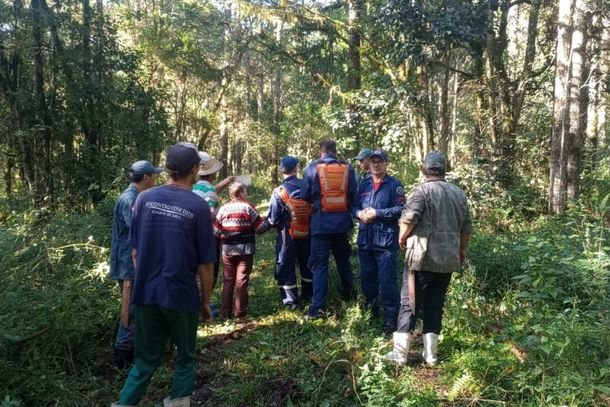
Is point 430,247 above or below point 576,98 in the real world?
below

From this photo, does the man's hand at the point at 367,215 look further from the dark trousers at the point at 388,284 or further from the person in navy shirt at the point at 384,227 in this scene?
Answer: the dark trousers at the point at 388,284

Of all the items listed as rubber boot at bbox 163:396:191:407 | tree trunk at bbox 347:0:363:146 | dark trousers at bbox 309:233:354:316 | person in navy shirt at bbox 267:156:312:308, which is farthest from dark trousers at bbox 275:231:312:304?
tree trunk at bbox 347:0:363:146

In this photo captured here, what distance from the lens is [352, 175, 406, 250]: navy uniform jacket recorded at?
16.5ft

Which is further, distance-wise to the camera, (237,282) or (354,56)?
(354,56)

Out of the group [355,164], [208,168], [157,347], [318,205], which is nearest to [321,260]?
[318,205]

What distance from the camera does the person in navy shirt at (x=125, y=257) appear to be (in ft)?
14.0

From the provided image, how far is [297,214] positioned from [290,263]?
2.22 feet

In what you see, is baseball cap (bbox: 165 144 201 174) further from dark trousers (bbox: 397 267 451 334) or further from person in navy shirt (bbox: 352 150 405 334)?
person in navy shirt (bbox: 352 150 405 334)

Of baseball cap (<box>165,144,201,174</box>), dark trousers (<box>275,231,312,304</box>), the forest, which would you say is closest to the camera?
baseball cap (<box>165,144,201,174</box>)

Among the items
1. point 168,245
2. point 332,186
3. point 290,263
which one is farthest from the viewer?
point 290,263

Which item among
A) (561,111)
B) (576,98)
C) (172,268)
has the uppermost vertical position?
(576,98)

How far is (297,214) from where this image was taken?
20.0 ft

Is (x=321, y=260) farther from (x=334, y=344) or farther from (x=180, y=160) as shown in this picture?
(x=180, y=160)

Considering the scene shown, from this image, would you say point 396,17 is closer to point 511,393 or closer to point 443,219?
point 443,219
